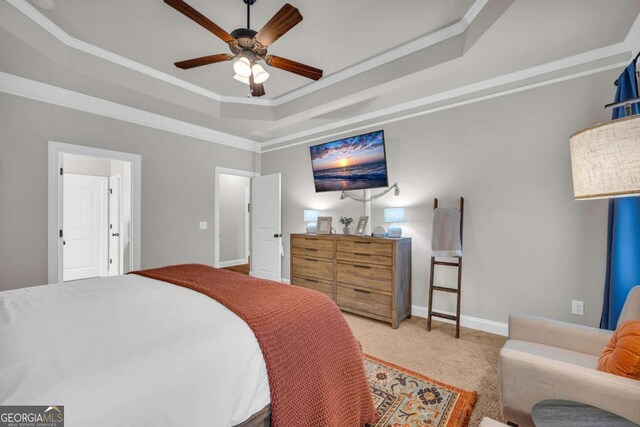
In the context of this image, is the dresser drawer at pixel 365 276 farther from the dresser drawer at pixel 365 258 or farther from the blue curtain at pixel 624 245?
the blue curtain at pixel 624 245

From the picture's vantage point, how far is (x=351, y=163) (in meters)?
3.82

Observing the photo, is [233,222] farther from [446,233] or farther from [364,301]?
[446,233]

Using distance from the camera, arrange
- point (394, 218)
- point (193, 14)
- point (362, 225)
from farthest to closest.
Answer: point (362, 225) < point (394, 218) < point (193, 14)

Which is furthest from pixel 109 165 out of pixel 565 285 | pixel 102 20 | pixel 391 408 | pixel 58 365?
pixel 565 285

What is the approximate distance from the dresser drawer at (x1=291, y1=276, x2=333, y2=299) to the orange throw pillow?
2.59 m

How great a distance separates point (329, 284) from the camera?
3551mm

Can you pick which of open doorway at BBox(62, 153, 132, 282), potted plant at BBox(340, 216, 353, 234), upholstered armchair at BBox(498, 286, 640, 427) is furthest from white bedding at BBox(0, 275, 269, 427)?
open doorway at BBox(62, 153, 132, 282)

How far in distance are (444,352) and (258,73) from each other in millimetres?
2826

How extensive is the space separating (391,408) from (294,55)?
9.82 feet

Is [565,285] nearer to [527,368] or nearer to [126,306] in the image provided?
[527,368]

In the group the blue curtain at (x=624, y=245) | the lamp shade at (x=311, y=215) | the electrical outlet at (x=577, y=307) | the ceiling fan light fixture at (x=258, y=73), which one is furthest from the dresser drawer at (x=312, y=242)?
the blue curtain at (x=624, y=245)

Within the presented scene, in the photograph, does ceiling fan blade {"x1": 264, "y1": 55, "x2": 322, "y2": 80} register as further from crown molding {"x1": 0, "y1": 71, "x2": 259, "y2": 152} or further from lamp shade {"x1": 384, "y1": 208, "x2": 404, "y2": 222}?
crown molding {"x1": 0, "y1": 71, "x2": 259, "y2": 152}

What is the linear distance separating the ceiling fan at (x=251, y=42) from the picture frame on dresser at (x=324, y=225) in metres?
2.13

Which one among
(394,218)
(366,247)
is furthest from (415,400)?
(394,218)
